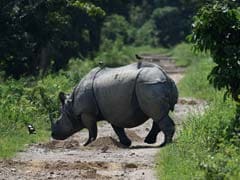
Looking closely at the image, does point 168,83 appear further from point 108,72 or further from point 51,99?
point 51,99

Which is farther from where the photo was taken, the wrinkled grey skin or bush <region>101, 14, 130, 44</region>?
bush <region>101, 14, 130, 44</region>

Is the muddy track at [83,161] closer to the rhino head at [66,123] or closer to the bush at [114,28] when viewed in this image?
the rhino head at [66,123]

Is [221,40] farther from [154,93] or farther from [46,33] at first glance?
[46,33]

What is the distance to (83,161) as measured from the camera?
39.8ft

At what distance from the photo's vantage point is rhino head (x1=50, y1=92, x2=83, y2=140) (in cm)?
1566

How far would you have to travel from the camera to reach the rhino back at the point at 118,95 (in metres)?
14.3

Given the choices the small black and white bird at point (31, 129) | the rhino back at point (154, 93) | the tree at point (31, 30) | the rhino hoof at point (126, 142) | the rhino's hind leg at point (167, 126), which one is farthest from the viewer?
the tree at point (31, 30)

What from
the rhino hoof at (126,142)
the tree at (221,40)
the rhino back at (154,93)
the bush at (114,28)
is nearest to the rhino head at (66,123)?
the rhino hoof at (126,142)

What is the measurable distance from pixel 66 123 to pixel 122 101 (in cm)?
172

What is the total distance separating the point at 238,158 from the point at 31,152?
5.47m

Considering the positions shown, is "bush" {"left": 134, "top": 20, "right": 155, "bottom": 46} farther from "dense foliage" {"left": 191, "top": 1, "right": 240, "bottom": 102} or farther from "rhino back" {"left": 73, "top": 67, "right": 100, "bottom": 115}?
"dense foliage" {"left": 191, "top": 1, "right": 240, "bottom": 102}

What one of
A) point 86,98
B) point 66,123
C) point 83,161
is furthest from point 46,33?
point 83,161

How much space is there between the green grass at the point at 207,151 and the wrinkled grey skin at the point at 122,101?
2.10ft

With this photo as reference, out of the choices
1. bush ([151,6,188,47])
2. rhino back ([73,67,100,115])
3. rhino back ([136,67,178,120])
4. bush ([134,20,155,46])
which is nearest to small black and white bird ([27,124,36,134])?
rhino back ([73,67,100,115])
